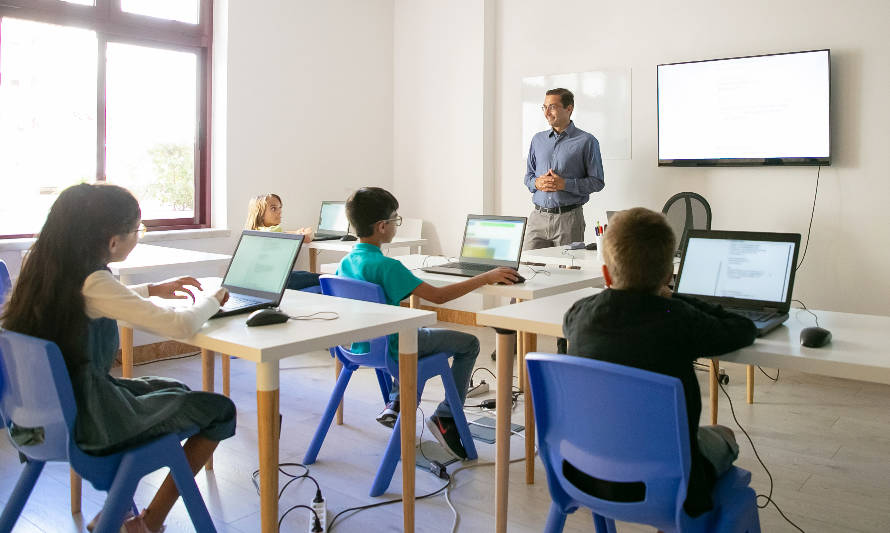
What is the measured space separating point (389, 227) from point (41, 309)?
1331mm

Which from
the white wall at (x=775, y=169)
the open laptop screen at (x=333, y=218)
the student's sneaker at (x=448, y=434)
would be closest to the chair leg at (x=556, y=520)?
the student's sneaker at (x=448, y=434)

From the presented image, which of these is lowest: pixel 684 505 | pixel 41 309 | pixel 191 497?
pixel 191 497

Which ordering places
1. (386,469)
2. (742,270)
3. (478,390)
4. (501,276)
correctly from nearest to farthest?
(742,270) → (386,469) → (501,276) → (478,390)

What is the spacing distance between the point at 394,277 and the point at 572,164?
256 cm

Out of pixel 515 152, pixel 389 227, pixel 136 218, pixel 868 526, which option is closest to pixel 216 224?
pixel 515 152

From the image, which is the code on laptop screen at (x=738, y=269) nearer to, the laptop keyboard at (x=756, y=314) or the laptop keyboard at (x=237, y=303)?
the laptop keyboard at (x=756, y=314)

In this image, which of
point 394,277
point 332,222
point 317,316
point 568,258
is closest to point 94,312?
point 317,316

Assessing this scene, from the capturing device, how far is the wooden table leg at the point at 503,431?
7.80ft

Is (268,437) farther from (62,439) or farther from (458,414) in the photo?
(458,414)

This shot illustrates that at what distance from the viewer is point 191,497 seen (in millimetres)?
2014

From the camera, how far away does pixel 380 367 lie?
117 inches

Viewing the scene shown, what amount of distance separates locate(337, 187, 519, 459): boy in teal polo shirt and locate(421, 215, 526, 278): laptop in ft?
1.27

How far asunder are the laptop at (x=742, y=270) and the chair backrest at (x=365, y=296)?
1.06 m

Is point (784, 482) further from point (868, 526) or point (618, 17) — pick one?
point (618, 17)
